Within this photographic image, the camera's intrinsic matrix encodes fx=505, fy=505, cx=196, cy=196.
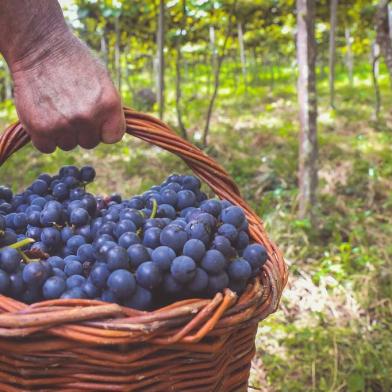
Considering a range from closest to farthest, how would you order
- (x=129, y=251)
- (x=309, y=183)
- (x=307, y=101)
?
(x=129, y=251) → (x=307, y=101) → (x=309, y=183)

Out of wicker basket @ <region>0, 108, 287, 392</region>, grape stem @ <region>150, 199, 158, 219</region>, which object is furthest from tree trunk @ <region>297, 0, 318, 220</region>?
wicker basket @ <region>0, 108, 287, 392</region>

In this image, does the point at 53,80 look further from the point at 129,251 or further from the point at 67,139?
the point at 129,251

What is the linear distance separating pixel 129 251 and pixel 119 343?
149mm

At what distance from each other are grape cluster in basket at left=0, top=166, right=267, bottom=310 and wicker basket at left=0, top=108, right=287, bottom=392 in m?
0.05

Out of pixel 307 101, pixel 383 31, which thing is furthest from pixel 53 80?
pixel 383 31

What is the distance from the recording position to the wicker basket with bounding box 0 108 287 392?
2.12 ft

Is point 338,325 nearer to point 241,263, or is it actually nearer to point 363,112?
point 241,263

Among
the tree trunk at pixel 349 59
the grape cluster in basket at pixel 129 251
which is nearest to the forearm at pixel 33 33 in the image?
the grape cluster in basket at pixel 129 251

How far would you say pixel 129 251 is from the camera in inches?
29.7

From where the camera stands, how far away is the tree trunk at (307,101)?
2.80 metres

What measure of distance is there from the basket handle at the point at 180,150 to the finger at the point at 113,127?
0.18ft

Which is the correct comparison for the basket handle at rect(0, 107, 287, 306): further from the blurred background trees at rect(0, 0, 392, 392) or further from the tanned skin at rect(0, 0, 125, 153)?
the blurred background trees at rect(0, 0, 392, 392)

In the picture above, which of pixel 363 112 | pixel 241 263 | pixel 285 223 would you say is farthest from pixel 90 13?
pixel 241 263

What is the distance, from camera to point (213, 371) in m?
0.75
